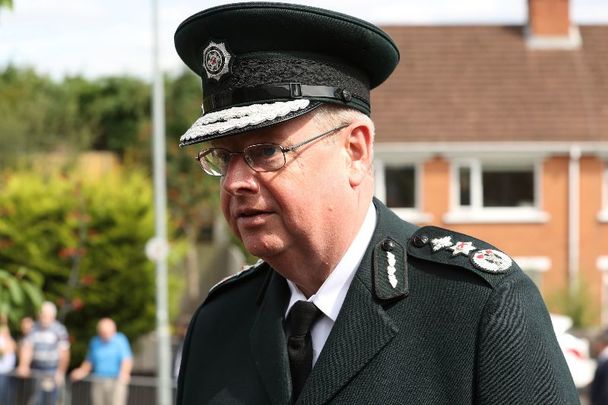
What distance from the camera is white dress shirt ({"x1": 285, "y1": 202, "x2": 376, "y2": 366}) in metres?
2.46

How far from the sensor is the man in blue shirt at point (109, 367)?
13234 millimetres

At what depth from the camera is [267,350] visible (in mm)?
2553

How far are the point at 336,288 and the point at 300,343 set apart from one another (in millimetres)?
154

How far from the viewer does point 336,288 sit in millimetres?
2477

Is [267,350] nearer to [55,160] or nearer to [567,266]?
[567,266]

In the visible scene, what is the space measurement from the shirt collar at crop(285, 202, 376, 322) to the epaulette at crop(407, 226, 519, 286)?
105mm

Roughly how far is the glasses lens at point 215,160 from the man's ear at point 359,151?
0.85ft

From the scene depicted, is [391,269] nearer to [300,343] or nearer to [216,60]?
[300,343]

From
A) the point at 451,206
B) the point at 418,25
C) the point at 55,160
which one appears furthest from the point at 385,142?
the point at 55,160

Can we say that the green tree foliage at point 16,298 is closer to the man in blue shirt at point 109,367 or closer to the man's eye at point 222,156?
the man's eye at point 222,156

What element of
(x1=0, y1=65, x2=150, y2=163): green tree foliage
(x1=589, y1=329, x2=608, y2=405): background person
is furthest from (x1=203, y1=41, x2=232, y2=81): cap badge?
(x1=0, y1=65, x2=150, y2=163): green tree foliage

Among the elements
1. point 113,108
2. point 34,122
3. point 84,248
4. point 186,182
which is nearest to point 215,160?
point 84,248

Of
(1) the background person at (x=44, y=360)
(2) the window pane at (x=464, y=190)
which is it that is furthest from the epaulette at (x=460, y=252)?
(2) the window pane at (x=464, y=190)

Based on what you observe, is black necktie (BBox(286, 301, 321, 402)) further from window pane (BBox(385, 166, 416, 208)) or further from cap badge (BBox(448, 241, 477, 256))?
window pane (BBox(385, 166, 416, 208))
